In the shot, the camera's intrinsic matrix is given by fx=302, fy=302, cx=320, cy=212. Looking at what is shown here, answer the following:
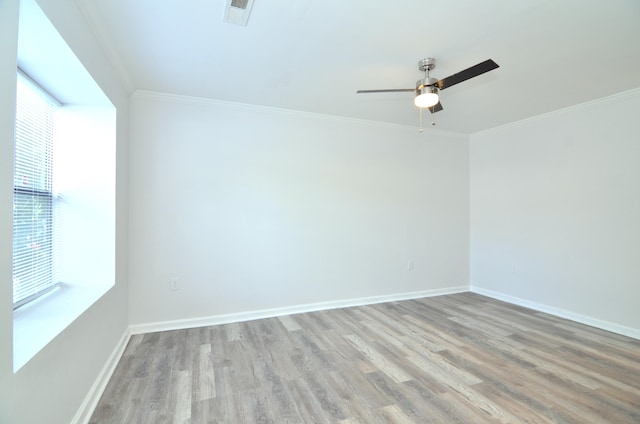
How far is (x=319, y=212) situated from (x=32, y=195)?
274 centimetres

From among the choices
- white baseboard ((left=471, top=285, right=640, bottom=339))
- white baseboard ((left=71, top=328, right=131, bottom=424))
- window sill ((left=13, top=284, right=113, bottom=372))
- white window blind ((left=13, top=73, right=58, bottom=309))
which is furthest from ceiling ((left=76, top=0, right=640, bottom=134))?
white baseboard ((left=471, top=285, right=640, bottom=339))

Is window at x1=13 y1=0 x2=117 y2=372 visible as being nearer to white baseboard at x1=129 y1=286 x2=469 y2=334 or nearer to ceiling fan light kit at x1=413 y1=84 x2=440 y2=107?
white baseboard at x1=129 y1=286 x2=469 y2=334

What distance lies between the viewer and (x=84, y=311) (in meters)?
1.87

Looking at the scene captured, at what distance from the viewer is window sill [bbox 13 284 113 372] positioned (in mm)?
1344

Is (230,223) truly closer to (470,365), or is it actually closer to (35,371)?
(35,371)

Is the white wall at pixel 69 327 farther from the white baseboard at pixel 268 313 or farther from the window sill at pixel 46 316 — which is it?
the white baseboard at pixel 268 313

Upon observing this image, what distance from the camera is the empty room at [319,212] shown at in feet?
6.12

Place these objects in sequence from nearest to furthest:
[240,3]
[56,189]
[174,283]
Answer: [240,3], [56,189], [174,283]

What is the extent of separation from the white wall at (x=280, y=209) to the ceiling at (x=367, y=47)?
0.48 metres

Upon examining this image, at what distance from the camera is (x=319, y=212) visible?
3.97 metres

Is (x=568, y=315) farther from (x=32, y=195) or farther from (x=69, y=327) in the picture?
(x=32, y=195)

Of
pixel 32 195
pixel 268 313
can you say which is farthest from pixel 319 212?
pixel 32 195

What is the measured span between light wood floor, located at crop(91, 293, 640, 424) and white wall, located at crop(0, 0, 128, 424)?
0.34m

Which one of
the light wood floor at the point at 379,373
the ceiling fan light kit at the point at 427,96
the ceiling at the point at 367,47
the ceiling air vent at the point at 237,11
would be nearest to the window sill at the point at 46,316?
the light wood floor at the point at 379,373
